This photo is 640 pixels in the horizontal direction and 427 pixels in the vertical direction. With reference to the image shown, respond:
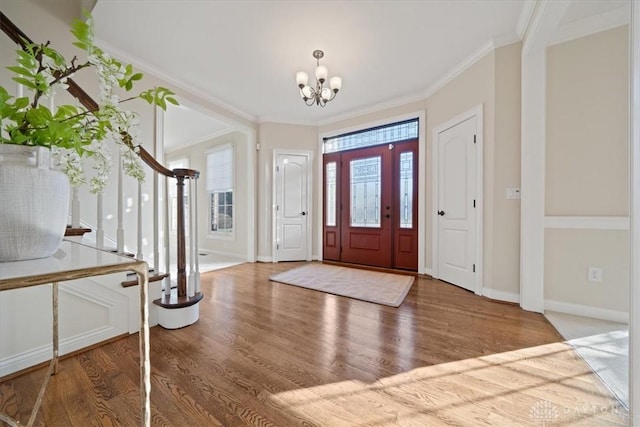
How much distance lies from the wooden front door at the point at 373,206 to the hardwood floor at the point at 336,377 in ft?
6.21

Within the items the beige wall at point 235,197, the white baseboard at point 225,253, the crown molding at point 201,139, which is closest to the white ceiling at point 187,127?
the crown molding at point 201,139

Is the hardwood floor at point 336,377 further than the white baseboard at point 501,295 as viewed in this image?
No

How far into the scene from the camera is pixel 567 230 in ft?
7.48

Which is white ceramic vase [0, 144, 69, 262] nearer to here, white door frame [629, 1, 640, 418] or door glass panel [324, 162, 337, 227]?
white door frame [629, 1, 640, 418]

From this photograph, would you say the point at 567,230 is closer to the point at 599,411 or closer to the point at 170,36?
the point at 599,411

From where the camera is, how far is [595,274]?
86.0 inches

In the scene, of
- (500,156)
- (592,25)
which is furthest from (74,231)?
(592,25)

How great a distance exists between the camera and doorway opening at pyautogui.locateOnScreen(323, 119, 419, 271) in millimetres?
3994

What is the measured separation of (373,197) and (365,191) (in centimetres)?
18

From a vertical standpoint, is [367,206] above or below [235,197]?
below

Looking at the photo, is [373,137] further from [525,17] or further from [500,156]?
[525,17]

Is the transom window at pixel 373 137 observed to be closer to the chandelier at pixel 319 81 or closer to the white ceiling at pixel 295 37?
the white ceiling at pixel 295 37

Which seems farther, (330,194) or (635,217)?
(330,194)

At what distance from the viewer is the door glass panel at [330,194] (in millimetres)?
4793
